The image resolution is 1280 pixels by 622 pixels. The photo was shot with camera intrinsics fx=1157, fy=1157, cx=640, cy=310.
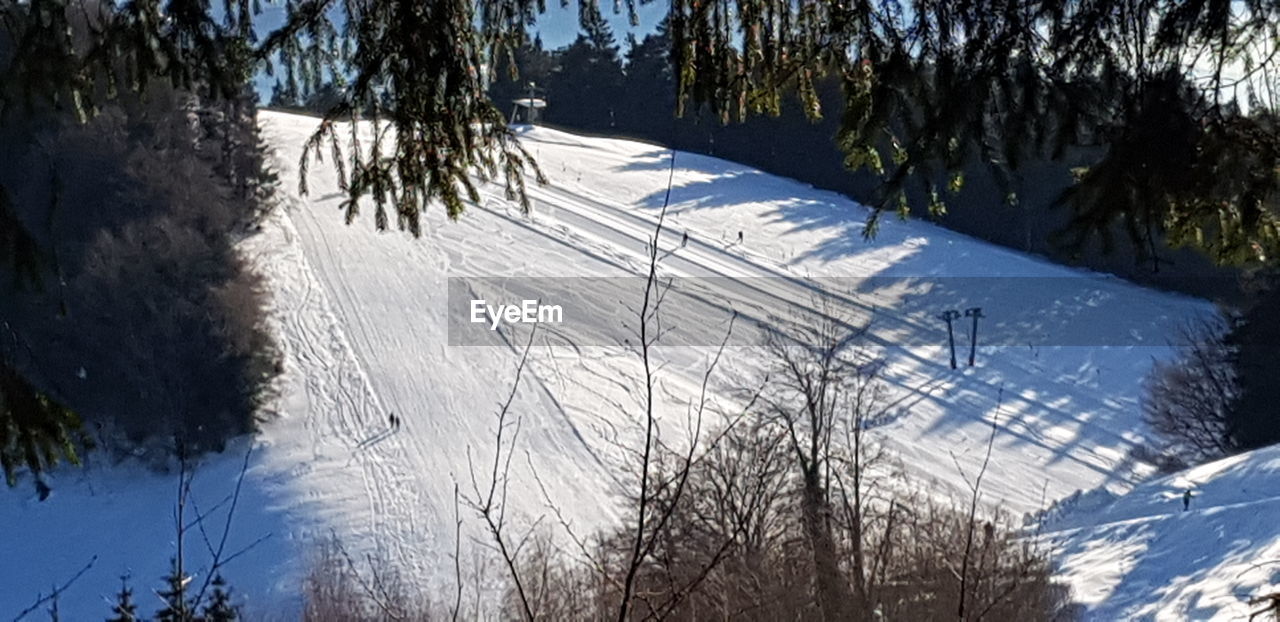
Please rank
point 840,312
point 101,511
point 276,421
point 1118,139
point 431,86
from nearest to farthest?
point 1118,139
point 431,86
point 101,511
point 276,421
point 840,312

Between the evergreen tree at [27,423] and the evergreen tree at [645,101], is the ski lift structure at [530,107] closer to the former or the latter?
the evergreen tree at [645,101]

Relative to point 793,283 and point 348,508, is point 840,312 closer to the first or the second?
point 793,283

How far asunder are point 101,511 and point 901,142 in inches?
1019

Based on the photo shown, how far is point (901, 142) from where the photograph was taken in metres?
3.97

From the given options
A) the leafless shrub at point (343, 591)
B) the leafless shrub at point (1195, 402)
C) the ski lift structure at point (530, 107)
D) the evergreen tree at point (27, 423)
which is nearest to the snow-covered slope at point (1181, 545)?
the leafless shrub at point (1195, 402)

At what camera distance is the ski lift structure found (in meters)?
52.0

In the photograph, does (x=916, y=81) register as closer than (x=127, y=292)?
Yes

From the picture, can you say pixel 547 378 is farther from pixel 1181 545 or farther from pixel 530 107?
pixel 530 107

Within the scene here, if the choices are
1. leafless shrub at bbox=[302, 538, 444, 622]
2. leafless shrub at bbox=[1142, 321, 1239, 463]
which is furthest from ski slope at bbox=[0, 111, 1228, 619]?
leafless shrub at bbox=[1142, 321, 1239, 463]

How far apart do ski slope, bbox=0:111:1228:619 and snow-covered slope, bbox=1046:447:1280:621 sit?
2.44 feet

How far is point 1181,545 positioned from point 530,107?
40.5 m

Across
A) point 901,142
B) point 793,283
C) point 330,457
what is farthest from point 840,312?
point 901,142

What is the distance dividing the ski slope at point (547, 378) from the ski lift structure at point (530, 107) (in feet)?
30.9

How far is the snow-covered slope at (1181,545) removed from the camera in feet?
46.5
